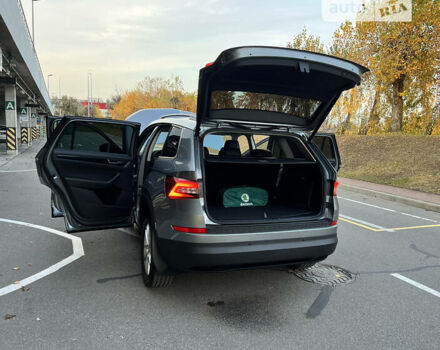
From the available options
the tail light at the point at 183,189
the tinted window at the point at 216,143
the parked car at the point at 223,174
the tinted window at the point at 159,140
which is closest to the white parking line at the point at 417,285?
the parked car at the point at 223,174

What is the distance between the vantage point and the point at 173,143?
3.52 metres

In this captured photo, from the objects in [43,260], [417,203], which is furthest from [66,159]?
[417,203]

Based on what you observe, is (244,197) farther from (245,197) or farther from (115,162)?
(115,162)

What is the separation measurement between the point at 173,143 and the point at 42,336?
1.99 m

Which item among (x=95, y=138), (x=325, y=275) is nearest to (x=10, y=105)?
(x=95, y=138)

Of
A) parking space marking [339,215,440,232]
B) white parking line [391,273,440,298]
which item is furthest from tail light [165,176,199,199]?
parking space marking [339,215,440,232]

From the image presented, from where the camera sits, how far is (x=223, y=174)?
4.43 m

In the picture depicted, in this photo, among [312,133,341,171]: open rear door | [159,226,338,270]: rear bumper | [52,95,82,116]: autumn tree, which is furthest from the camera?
[52,95,82,116]: autumn tree

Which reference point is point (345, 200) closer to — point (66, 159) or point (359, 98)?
point (66, 159)

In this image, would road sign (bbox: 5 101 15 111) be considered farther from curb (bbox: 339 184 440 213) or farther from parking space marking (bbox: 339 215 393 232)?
parking space marking (bbox: 339 215 393 232)

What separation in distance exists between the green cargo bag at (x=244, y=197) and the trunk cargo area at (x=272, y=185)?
3.5 inches

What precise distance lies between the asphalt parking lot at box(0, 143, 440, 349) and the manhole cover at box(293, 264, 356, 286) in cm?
10

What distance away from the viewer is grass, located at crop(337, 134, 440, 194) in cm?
1277

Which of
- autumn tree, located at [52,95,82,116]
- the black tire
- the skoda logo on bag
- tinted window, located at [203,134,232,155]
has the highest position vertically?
autumn tree, located at [52,95,82,116]
